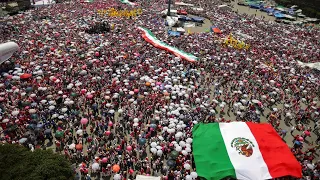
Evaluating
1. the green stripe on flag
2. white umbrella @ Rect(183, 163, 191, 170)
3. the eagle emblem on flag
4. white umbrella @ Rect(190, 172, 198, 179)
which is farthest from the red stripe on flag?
white umbrella @ Rect(183, 163, 191, 170)

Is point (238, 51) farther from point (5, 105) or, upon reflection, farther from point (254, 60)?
point (5, 105)

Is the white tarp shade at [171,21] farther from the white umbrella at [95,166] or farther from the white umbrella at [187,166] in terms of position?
the white umbrella at [95,166]

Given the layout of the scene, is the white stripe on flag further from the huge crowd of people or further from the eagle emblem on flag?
the huge crowd of people

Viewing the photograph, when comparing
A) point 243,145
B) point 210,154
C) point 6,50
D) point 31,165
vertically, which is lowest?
point 210,154

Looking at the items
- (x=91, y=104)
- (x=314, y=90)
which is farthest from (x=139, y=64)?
(x=314, y=90)

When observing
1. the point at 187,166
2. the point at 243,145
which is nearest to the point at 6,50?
the point at 187,166

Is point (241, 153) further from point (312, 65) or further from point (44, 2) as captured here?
point (44, 2)

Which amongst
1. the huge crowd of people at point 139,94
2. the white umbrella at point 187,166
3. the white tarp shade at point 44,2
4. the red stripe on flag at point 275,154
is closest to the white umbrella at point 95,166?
the huge crowd of people at point 139,94
